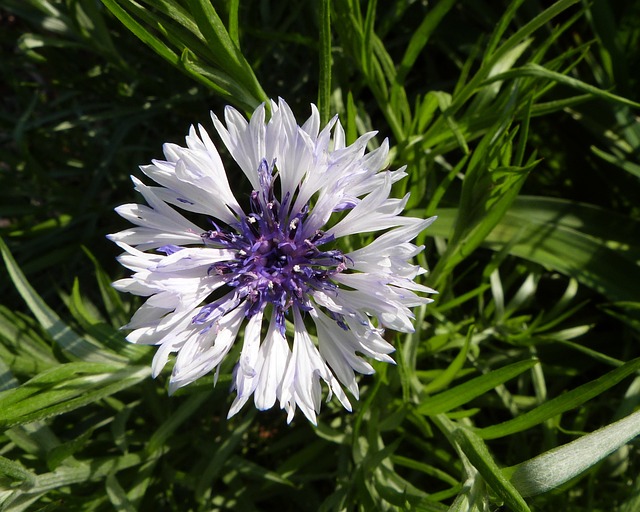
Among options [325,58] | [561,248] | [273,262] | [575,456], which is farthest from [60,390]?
[561,248]

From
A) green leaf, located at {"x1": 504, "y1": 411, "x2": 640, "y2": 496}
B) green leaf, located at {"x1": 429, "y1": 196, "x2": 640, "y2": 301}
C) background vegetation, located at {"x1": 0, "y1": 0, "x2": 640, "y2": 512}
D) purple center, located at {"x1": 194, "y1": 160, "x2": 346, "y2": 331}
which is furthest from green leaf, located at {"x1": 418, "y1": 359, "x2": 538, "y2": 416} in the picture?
green leaf, located at {"x1": 429, "y1": 196, "x2": 640, "y2": 301}

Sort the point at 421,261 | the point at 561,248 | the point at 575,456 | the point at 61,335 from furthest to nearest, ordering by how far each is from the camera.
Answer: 1. the point at 561,248
2. the point at 421,261
3. the point at 61,335
4. the point at 575,456

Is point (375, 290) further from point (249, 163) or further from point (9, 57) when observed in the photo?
point (9, 57)

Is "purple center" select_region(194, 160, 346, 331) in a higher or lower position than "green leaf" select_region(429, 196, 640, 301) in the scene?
higher

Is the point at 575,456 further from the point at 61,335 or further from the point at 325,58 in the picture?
the point at 61,335

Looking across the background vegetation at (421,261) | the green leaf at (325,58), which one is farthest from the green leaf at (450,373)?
the green leaf at (325,58)

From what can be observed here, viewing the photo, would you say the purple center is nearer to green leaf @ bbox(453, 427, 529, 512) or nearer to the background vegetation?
the background vegetation

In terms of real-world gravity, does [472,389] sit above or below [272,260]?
below
